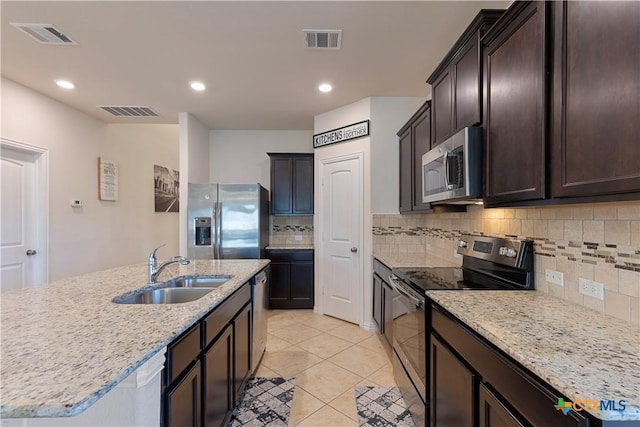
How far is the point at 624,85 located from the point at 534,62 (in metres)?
0.44

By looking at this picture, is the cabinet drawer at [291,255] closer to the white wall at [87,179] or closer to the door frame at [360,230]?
the door frame at [360,230]

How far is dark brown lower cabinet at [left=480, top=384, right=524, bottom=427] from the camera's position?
0.95 metres

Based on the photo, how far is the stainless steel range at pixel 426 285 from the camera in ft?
5.55

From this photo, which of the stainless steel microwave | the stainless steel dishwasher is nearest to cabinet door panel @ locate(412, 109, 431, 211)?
the stainless steel microwave

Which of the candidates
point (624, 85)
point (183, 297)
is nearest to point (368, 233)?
point (183, 297)

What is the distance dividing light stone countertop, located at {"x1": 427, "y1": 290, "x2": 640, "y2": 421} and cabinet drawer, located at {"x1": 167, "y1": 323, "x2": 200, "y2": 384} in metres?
1.15

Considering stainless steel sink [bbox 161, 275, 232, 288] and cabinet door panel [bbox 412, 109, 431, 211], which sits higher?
cabinet door panel [bbox 412, 109, 431, 211]

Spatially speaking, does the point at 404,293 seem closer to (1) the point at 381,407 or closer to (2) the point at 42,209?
(1) the point at 381,407

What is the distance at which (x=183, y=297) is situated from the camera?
1.93 m

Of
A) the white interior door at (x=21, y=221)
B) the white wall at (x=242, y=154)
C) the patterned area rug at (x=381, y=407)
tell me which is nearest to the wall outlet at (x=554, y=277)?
the patterned area rug at (x=381, y=407)

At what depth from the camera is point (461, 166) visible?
5.65 ft

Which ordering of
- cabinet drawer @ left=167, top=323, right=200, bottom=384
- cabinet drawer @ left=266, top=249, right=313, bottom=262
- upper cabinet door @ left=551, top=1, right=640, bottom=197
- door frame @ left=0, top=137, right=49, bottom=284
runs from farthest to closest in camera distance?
cabinet drawer @ left=266, top=249, right=313, bottom=262 → door frame @ left=0, top=137, right=49, bottom=284 → cabinet drawer @ left=167, top=323, right=200, bottom=384 → upper cabinet door @ left=551, top=1, right=640, bottom=197

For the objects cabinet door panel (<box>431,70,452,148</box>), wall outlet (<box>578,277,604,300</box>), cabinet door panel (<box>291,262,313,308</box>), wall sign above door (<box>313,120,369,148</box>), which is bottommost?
cabinet door panel (<box>291,262,313,308</box>)

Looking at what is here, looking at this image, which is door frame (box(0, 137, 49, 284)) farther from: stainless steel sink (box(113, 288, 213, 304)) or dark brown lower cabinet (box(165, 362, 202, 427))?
dark brown lower cabinet (box(165, 362, 202, 427))
